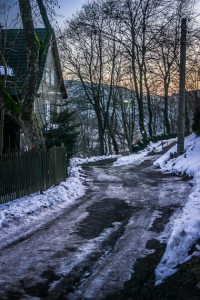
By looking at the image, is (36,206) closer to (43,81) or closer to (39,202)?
(39,202)

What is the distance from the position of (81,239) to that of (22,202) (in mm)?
4232

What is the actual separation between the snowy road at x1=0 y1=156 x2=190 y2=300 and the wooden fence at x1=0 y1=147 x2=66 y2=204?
5.91 feet

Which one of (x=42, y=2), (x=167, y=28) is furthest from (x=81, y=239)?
(x=167, y=28)

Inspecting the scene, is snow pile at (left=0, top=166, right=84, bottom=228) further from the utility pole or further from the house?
the house

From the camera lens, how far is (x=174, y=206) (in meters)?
11.6

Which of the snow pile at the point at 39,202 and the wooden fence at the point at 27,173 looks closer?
the snow pile at the point at 39,202

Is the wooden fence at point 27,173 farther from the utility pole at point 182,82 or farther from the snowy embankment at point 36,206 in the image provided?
the utility pole at point 182,82

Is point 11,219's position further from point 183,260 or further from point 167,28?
point 167,28

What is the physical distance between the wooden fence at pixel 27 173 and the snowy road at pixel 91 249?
5.91 ft

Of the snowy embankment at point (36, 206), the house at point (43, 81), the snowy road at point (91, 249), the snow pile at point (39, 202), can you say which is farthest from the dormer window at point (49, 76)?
the snowy road at point (91, 249)

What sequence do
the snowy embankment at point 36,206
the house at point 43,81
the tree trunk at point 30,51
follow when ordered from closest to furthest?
the snowy embankment at point 36,206, the tree trunk at point 30,51, the house at point 43,81

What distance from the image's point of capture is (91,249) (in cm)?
789

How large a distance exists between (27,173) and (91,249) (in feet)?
21.2

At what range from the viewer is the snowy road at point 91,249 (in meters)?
5.99
